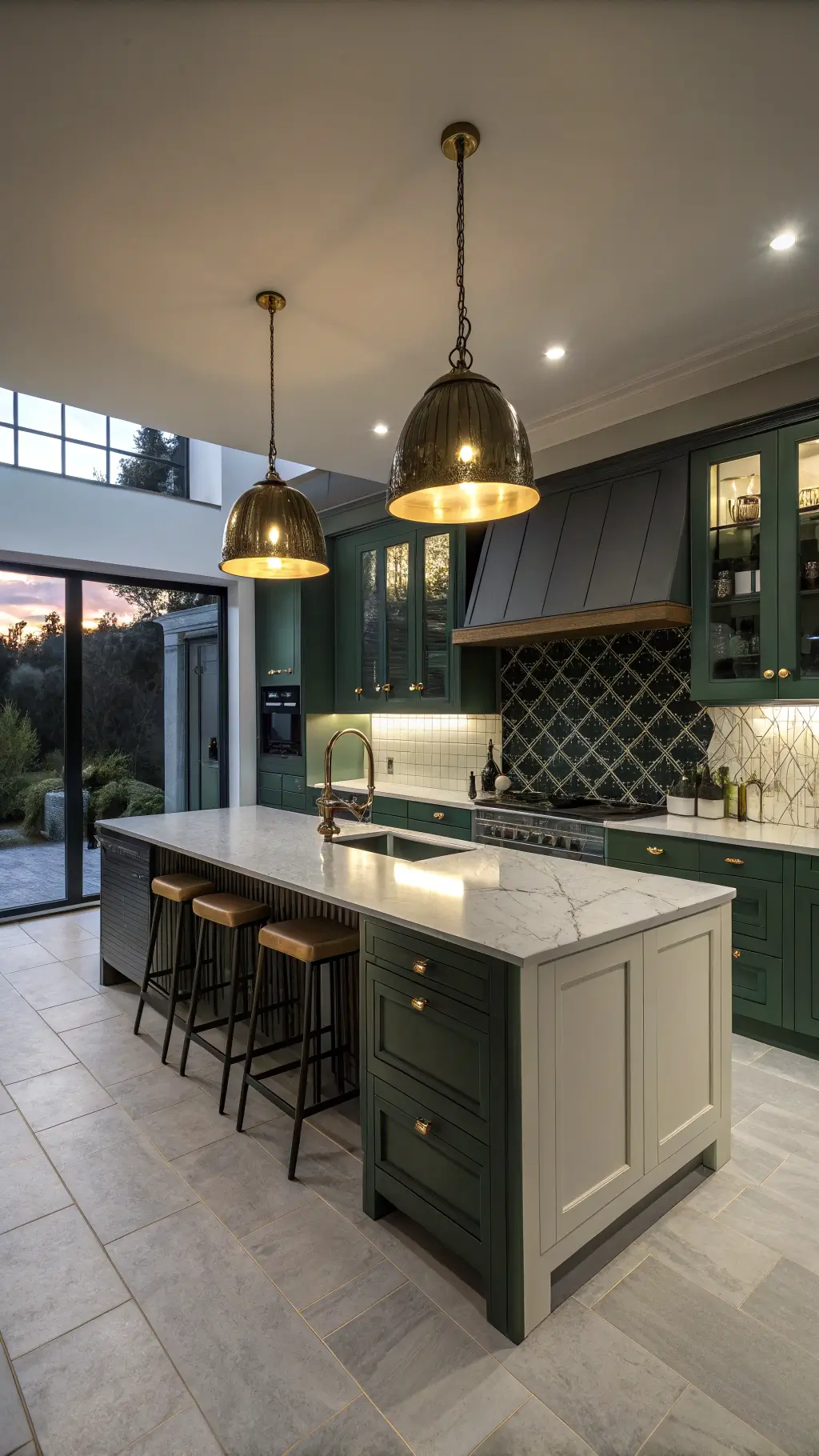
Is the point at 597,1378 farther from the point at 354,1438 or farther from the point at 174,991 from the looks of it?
the point at 174,991

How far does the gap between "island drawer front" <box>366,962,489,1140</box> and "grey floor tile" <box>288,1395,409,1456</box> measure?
544 mm

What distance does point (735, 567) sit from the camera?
339 centimetres

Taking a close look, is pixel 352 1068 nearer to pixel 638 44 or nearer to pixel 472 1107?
pixel 472 1107

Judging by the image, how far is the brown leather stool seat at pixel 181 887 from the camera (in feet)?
10.1

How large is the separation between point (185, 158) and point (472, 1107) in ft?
8.27

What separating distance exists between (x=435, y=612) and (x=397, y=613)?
15.5 inches

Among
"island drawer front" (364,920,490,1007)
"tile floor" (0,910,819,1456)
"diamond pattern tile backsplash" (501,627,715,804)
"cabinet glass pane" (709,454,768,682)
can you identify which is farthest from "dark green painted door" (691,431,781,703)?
"island drawer front" (364,920,490,1007)

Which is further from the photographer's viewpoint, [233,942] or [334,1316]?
[233,942]

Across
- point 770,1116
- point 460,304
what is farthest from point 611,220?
point 770,1116

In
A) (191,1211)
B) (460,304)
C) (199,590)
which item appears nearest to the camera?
(460,304)

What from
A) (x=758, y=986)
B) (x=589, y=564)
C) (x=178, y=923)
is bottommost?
(x=758, y=986)

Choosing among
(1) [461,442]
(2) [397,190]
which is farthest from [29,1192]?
(2) [397,190]

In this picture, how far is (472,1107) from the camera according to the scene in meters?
1.71

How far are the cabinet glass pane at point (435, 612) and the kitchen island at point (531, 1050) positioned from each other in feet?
8.02
